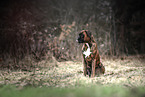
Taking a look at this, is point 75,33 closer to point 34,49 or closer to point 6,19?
point 34,49

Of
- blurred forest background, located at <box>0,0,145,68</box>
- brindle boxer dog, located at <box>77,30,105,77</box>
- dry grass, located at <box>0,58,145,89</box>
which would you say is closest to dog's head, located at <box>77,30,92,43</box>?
brindle boxer dog, located at <box>77,30,105,77</box>

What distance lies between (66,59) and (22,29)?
3.18m

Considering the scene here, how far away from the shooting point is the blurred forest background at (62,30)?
874 cm

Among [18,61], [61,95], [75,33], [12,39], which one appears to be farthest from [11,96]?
[12,39]

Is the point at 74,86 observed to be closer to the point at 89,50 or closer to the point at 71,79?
the point at 71,79

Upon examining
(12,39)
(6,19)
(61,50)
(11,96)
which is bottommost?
(11,96)

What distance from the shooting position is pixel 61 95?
2639 mm

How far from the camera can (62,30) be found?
364 inches

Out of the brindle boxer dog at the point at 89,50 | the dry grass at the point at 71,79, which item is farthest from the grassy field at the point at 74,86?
the brindle boxer dog at the point at 89,50

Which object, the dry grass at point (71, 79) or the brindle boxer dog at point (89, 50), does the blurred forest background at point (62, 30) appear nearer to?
the dry grass at point (71, 79)

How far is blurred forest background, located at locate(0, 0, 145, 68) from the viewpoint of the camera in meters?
8.74

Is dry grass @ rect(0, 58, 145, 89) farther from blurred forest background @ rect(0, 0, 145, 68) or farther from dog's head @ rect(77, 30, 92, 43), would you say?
blurred forest background @ rect(0, 0, 145, 68)

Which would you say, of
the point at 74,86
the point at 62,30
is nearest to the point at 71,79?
the point at 74,86

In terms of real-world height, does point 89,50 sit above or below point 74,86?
above
